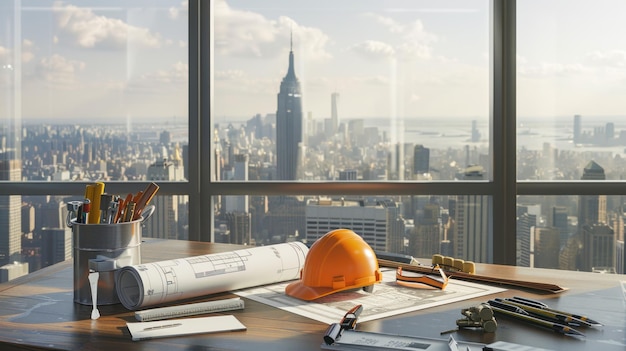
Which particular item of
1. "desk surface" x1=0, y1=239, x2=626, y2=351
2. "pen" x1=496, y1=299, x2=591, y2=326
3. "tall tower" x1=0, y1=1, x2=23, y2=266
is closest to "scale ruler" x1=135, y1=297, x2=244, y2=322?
"desk surface" x1=0, y1=239, x2=626, y2=351

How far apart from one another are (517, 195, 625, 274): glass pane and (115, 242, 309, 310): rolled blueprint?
6.51 feet

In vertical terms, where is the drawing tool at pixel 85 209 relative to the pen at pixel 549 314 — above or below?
above

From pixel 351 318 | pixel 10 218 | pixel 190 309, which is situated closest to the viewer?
pixel 351 318

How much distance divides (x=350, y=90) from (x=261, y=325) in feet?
7.44

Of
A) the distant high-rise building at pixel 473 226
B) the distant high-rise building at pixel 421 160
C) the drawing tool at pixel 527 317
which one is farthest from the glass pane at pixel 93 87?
the drawing tool at pixel 527 317

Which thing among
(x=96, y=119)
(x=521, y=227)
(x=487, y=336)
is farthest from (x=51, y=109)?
(x=487, y=336)

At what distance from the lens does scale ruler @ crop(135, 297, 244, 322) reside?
1.21m

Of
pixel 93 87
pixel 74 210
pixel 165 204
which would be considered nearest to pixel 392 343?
pixel 74 210

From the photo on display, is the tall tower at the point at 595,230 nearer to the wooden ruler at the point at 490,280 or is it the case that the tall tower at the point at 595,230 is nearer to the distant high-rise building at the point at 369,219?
the distant high-rise building at the point at 369,219

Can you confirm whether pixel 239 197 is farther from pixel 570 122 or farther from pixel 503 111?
pixel 570 122

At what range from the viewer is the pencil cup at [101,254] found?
132cm

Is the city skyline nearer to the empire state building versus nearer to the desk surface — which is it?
the empire state building

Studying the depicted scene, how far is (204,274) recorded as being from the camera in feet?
4.47

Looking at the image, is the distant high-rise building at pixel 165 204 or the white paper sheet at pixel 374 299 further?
the distant high-rise building at pixel 165 204
